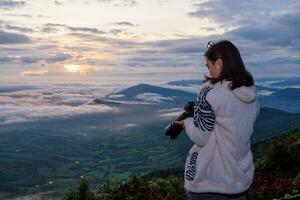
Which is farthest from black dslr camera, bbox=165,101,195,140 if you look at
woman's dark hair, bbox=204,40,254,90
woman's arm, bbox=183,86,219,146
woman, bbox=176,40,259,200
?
woman's dark hair, bbox=204,40,254,90

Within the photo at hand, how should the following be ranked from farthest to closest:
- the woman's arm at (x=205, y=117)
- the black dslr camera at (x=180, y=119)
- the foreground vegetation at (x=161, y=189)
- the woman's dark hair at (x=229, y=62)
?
the foreground vegetation at (x=161, y=189) < the black dslr camera at (x=180, y=119) < the woman's dark hair at (x=229, y=62) < the woman's arm at (x=205, y=117)

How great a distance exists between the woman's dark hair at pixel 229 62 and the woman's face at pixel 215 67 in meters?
0.04

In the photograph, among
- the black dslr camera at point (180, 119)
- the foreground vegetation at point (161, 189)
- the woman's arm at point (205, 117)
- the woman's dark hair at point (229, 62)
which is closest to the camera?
the woman's arm at point (205, 117)

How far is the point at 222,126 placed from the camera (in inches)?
265

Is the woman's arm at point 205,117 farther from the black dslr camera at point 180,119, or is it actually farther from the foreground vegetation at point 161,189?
the foreground vegetation at point 161,189

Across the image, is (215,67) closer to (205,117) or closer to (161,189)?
(205,117)

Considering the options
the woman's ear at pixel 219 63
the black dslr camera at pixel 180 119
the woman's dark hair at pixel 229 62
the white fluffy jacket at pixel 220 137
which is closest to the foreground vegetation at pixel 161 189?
the white fluffy jacket at pixel 220 137

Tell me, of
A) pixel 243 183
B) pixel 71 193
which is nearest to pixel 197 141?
pixel 243 183

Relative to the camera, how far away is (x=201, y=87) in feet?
22.3

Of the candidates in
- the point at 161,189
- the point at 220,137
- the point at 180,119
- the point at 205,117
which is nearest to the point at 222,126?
the point at 220,137

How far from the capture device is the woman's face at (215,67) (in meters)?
6.80

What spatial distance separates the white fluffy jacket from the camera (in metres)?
6.63

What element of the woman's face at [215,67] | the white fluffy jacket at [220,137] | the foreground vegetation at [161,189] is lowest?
the foreground vegetation at [161,189]

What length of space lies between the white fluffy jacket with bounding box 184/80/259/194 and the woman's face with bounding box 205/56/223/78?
14 centimetres
